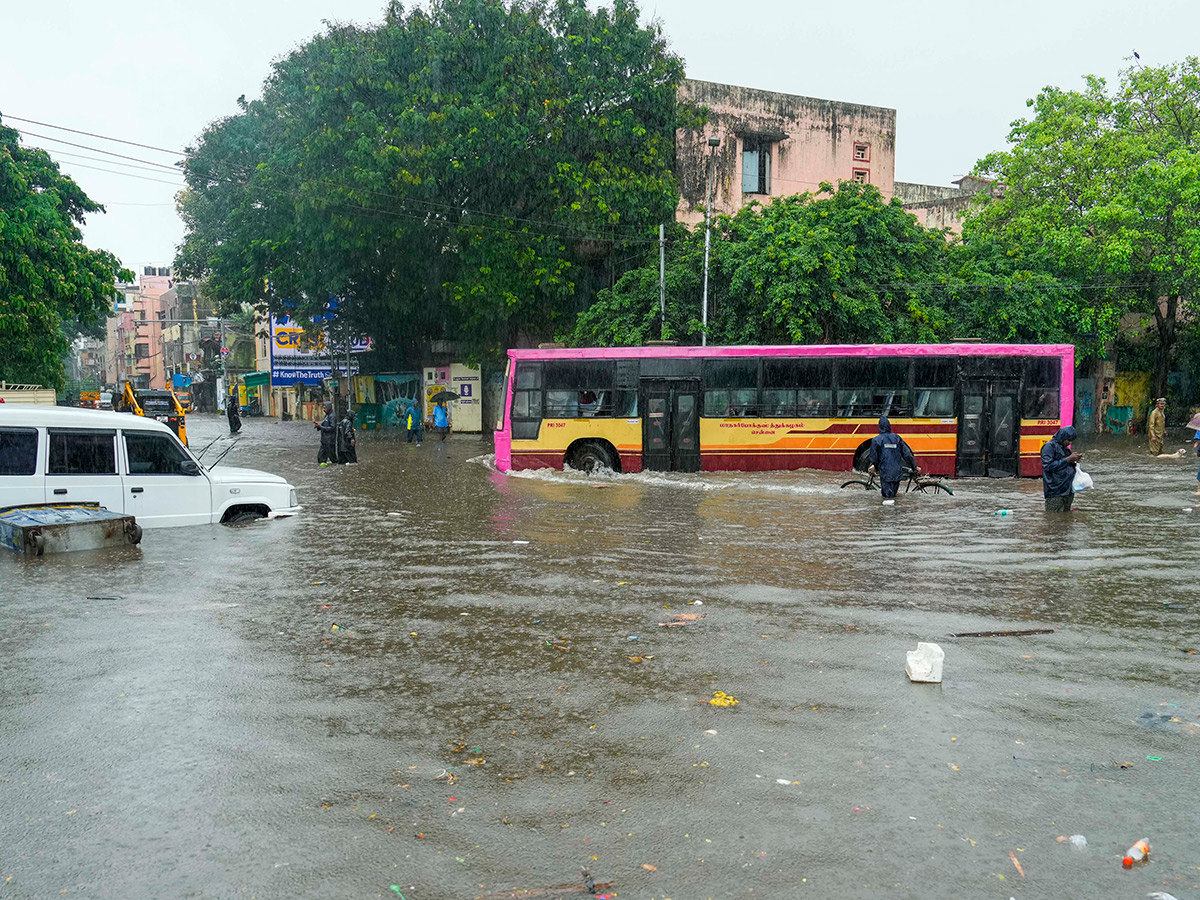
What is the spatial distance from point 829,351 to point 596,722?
51.0 ft

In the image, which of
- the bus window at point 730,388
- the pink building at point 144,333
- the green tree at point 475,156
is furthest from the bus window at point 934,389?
the pink building at point 144,333

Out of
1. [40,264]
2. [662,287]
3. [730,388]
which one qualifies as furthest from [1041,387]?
[40,264]

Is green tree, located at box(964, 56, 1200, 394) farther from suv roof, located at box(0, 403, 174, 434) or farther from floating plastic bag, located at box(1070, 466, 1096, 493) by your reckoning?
suv roof, located at box(0, 403, 174, 434)

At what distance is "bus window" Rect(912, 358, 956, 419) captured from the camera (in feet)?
65.8

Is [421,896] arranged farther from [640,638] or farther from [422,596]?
[422,596]

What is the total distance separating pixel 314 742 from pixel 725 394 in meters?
16.0

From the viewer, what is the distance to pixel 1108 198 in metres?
33.3

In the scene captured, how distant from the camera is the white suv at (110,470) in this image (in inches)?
454

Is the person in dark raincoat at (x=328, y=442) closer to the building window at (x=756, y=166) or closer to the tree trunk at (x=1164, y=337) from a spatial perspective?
the building window at (x=756, y=166)

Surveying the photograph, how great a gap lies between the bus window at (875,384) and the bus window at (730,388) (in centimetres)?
177

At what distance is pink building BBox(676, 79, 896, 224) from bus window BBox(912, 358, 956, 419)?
53.6ft

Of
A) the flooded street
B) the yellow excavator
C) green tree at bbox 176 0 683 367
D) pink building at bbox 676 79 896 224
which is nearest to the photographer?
the flooded street

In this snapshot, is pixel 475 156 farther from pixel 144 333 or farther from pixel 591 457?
pixel 144 333

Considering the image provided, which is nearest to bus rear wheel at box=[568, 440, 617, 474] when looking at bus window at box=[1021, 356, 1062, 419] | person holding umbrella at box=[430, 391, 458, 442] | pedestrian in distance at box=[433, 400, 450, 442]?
bus window at box=[1021, 356, 1062, 419]
